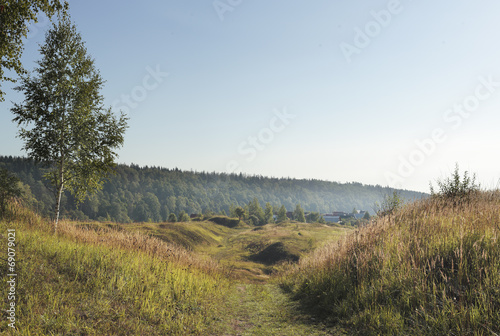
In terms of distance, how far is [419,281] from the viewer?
5.82 meters

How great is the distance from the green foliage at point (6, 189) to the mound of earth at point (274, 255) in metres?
41.0

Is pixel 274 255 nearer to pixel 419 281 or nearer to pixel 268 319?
pixel 268 319

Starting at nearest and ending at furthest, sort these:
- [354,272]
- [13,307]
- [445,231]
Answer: [13,307] → [445,231] → [354,272]

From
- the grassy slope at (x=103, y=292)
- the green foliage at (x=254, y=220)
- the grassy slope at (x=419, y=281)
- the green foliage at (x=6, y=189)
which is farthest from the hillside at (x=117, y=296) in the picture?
the green foliage at (x=254, y=220)

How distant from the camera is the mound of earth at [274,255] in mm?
48425

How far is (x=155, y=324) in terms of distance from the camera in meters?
6.45

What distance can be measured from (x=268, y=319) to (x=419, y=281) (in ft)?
13.6

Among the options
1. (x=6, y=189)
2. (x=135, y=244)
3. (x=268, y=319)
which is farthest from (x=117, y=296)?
(x=6, y=189)

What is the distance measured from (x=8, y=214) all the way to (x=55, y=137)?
5.17 m

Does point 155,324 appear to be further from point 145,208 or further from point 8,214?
point 145,208

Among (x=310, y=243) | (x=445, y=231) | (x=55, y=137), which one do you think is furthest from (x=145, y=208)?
(x=445, y=231)

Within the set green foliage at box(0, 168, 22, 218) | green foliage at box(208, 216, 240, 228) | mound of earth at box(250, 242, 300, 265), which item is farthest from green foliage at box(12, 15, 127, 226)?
green foliage at box(208, 216, 240, 228)

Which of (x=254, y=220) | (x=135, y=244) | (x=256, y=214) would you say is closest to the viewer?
(x=135, y=244)

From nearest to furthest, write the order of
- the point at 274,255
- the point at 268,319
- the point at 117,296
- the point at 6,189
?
the point at 117,296 < the point at 268,319 < the point at 6,189 < the point at 274,255
